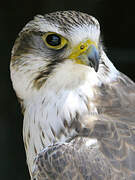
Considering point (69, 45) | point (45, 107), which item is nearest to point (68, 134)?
point (45, 107)

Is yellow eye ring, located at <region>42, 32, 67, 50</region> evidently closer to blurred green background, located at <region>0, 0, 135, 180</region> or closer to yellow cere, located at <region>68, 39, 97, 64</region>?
yellow cere, located at <region>68, 39, 97, 64</region>

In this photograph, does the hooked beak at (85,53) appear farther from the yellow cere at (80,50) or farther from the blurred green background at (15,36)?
the blurred green background at (15,36)

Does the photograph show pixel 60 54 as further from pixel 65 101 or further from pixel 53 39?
pixel 65 101

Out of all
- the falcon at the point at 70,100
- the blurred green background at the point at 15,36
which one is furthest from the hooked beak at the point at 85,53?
the blurred green background at the point at 15,36

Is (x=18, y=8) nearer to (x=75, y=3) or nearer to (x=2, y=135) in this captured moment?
(x=75, y=3)

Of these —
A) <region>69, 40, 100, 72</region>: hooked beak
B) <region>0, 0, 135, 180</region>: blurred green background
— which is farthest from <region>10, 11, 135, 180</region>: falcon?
<region>0, 0, 135, 180</region>: blurred green background

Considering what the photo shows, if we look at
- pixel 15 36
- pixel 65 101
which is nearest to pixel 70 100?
pixel 65 101

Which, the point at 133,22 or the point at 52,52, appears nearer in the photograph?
the point at 52,52
